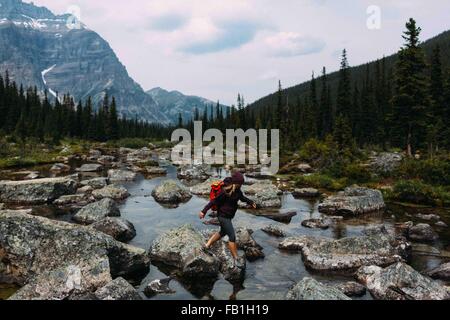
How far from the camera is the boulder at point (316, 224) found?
1808 cm

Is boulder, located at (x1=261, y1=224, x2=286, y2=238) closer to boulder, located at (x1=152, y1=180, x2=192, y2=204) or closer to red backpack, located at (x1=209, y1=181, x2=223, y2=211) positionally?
red backpack, located at (x1=209, y1=181, x2=223, y2=211)

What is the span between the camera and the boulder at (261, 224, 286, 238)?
16562 millimetres

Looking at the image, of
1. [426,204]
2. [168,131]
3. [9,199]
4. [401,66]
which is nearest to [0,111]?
[9,199]

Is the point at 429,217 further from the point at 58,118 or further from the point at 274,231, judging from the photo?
the point at 58,118

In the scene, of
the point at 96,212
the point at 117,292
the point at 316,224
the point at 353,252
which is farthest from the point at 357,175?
the point at 117,292

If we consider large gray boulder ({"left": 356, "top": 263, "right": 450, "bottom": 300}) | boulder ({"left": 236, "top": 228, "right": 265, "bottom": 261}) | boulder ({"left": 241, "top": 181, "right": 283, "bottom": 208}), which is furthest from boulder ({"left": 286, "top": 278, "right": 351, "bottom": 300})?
boulder ({"left": 241, "top": 181, "right": 283, "bottom": 208})

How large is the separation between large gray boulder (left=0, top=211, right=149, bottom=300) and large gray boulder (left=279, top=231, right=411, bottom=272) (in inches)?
211

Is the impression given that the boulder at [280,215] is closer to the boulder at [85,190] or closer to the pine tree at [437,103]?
the boulder at [85,190]

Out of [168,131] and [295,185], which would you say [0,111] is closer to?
[295,185]

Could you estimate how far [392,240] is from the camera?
560 inches

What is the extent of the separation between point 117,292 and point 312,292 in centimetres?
448

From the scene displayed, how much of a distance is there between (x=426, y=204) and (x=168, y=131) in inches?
6496

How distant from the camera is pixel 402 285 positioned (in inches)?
408

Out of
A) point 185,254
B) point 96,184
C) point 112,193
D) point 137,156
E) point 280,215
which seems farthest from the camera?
point 137,156
